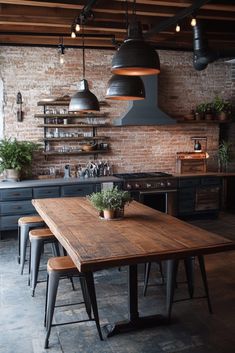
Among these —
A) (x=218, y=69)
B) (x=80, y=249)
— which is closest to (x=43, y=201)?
(x=80, y=249)

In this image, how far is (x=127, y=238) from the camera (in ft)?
10.0

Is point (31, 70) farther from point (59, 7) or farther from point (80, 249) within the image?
point (80, 249)

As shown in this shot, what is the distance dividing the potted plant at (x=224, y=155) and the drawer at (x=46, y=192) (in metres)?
3.57

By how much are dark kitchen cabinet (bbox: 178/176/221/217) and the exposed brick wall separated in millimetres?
796

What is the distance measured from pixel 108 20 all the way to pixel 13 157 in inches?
106

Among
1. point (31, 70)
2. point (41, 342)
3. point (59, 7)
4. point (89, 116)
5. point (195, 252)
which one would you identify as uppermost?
point (59, 7)

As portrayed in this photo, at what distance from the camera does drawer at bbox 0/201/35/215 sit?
245 inches

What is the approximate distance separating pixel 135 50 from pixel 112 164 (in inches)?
190

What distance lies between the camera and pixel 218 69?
27.1 feet

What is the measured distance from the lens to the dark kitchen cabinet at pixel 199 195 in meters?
7.38

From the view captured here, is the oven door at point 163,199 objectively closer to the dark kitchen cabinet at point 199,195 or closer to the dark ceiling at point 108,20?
the dark kitchen cabinet at point 199,195

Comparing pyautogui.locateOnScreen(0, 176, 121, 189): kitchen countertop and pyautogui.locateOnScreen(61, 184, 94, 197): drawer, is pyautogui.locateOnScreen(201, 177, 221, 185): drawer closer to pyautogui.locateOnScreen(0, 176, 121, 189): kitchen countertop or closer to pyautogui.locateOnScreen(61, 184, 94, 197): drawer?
pyautogui.locateOnScreen(0, 176, 121, 189): kitchen countertop

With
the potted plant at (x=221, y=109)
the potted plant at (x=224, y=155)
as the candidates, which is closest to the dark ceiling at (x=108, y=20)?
the potted plant at (x=221, y=109)

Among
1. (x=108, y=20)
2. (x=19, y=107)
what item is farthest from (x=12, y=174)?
(x=108, y=20)
